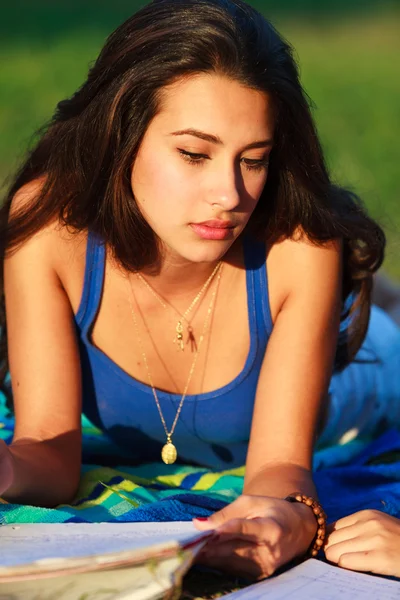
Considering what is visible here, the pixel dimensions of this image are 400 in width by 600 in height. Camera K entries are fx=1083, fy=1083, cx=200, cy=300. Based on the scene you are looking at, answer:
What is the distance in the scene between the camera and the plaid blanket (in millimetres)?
2584

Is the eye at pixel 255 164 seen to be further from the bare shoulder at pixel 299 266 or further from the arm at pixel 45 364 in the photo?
the arm at pixel 45 364

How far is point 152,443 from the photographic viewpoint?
11.1ft

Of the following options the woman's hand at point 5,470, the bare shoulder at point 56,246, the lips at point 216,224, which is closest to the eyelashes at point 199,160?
the lips at point 216,224

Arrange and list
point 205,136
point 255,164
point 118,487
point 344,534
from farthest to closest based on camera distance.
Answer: point 118,487
point 255,164
point 205,136
point 344,534

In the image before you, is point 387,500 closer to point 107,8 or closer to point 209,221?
point 209,221

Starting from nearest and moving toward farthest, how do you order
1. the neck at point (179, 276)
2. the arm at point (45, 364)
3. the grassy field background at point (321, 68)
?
the arm at point (45, 364), the neck at point (179, 276), the grassy field background at point (321, 68)

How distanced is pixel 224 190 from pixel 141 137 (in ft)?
0.99

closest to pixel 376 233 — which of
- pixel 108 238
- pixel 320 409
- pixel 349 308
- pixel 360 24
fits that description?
pixel 349 308

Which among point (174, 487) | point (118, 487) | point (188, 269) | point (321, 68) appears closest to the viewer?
point (118, 487)

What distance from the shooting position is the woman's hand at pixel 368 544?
2.35m

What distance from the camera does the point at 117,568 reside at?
1929 millimetres

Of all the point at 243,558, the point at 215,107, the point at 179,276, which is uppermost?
the point at 215,107

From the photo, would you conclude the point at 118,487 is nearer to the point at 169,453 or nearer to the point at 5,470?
the point at 169,453

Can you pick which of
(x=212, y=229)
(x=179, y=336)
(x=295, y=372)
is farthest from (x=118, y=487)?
(x=212, y=229)
